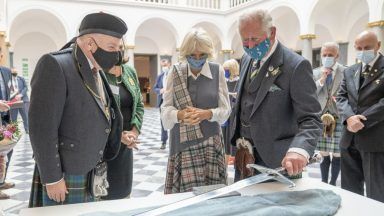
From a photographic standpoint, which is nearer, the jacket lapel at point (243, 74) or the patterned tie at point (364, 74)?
the jacket lapel at point (243, 74)

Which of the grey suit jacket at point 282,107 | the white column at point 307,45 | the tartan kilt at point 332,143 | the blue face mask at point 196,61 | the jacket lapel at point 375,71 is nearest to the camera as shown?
the grey suit jacket at point 282,107

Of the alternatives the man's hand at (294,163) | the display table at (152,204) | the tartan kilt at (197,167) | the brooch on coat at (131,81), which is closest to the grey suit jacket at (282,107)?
the man's hand at (294,163)

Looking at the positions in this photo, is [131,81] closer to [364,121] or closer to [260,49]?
[260,49]

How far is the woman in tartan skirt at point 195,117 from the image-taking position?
2736 millimetres

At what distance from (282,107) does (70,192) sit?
139 centimetres

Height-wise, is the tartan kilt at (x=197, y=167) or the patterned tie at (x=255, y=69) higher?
the patterned tie at (x=255, y=69)

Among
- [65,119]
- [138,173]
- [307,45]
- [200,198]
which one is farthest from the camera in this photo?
[307,45]

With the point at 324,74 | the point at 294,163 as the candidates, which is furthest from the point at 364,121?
the point at 294,163

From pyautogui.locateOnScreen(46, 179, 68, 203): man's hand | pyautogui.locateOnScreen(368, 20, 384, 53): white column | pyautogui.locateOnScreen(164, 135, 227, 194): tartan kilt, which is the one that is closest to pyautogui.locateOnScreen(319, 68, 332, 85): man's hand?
pyautogui.locateOnScreen(164, 135, 227, 194): tartan kilt

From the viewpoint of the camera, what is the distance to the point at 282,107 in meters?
2.18

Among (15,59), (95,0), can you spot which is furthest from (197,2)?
(15,59)

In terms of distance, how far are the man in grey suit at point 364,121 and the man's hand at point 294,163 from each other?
171 cm

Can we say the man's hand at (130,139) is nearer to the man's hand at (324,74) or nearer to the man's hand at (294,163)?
the man's hand at (294,163)

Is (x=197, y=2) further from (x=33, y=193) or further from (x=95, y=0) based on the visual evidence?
(x=33, y=193)
